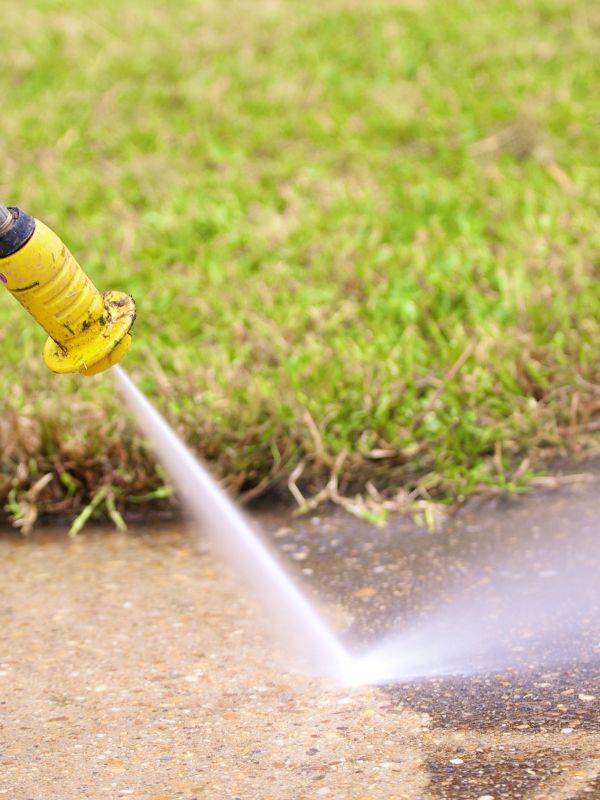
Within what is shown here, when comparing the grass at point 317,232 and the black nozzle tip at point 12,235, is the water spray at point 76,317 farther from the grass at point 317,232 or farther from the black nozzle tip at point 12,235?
the grass at point 317,232

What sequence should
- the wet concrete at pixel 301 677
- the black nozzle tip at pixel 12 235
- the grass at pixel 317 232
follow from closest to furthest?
the wet concrete at pixel 301 677 → the black nozzle tip at pixel 12 235 → the grass at pixel 317 232

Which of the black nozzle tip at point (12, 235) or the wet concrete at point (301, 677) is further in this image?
the black nozzle tip at point (12, 235)

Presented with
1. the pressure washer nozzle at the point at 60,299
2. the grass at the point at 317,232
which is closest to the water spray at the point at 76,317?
the pressure washer nozzle at the point at 60,299

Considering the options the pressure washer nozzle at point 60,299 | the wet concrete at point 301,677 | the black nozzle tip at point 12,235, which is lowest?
the wet concrete at point 301,677

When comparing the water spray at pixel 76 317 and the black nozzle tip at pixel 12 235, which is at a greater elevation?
the black nozzle tip at pixel 12 235

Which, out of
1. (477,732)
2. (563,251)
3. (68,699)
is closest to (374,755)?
(477,732)

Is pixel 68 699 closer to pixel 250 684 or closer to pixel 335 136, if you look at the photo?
pixel 250 684

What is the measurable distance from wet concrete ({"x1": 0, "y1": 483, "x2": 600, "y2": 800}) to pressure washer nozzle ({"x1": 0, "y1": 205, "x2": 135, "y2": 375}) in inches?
22.2

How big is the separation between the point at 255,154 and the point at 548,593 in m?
2.54

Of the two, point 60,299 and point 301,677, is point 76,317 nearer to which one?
point 60,299

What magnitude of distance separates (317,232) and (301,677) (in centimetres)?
197

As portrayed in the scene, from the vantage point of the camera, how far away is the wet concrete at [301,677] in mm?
1731

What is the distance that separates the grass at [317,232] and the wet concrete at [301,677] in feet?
0.57

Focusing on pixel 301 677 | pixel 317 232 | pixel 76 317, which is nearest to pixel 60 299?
pixel 76 317
